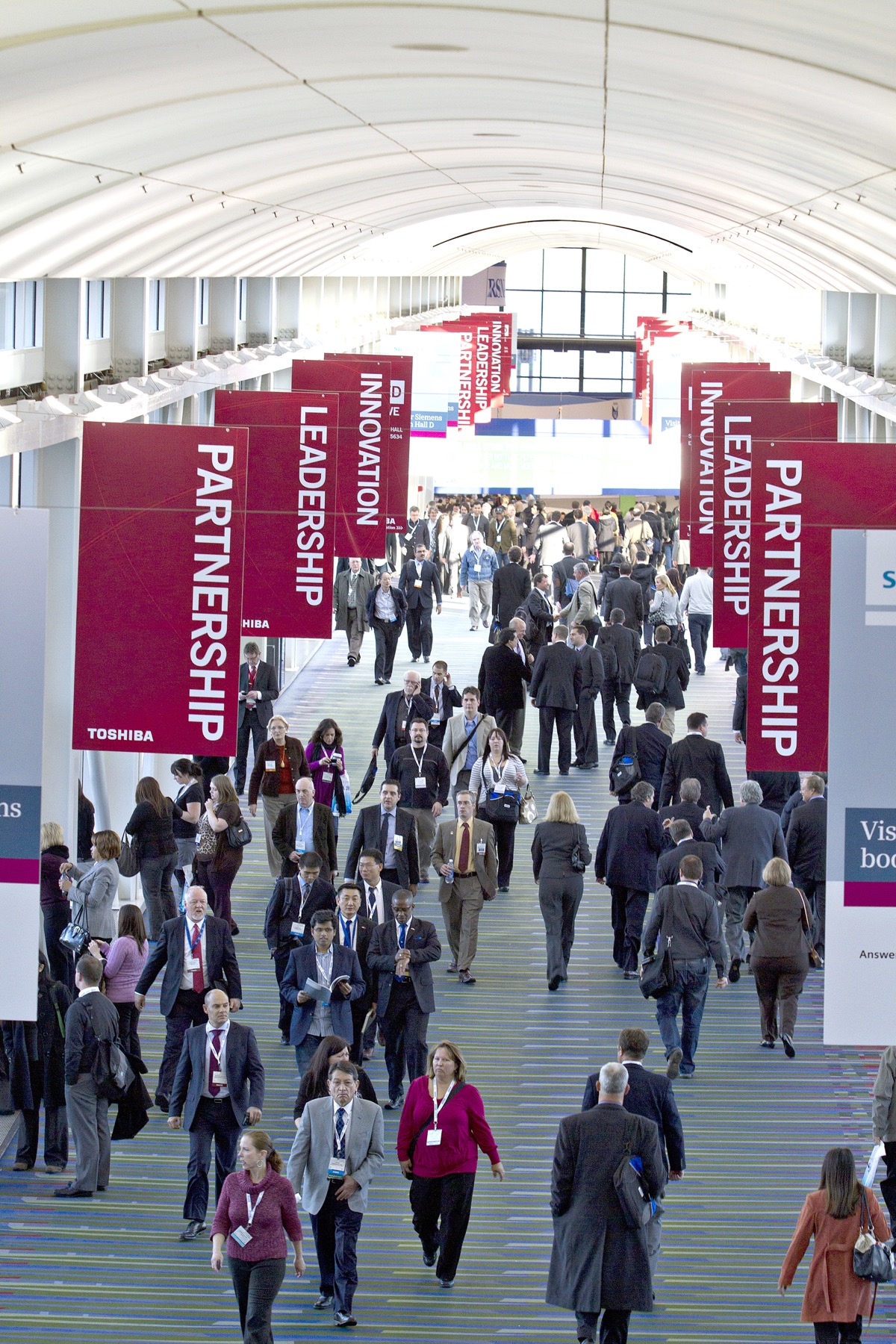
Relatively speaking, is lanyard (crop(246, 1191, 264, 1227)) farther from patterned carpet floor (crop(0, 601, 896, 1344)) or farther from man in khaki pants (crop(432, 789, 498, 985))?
Answer: man in khaki pants (crop(432, 789, 498, 985))

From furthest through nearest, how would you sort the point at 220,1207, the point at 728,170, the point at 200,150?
1. the point at 728,170
2. the point at 200,150
3. the point at 220,1207

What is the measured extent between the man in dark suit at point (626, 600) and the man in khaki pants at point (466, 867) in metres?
6.45

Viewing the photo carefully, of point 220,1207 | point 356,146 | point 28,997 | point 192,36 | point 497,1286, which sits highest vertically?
point 356,146

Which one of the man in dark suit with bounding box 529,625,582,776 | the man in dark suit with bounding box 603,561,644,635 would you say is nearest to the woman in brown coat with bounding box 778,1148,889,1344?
the man in dark suit with bounding box 529,625,582,776

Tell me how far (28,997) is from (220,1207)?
153cm

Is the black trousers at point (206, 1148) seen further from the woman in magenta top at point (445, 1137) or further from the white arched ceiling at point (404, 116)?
the white arched ceiling at point (404, 116)

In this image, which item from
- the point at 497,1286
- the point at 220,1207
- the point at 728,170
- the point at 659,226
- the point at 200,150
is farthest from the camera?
the point at 659,226

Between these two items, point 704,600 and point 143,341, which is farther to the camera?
point 704,600

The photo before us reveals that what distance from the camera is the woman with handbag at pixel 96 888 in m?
10.4

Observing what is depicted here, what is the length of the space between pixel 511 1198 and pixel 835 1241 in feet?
8.20

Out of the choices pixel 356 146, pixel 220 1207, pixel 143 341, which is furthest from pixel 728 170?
pixel 220 1207

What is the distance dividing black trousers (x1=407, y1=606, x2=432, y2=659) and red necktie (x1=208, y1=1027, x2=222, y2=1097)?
486 inches

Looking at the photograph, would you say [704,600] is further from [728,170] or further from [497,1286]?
[497,1286]

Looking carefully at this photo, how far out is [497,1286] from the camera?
8.49 meters
